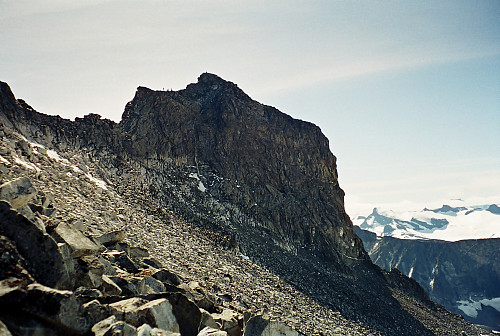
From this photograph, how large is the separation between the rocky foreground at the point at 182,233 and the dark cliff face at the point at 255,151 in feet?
1.15

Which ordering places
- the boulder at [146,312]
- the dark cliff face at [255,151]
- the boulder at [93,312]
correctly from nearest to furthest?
the boulder at [93,312] < the boulder at [146,312] < the dark cliff face at [255,151]

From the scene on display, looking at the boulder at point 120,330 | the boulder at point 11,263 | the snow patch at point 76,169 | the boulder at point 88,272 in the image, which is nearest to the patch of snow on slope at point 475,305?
the snow patch at point 76,169

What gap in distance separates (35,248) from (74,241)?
3006mm

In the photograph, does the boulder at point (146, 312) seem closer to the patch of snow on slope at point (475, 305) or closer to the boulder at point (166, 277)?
the boulder at point (166, 277)

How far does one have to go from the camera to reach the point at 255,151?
3007 inches

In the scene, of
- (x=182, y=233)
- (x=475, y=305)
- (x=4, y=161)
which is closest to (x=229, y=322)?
(x=4, y=161)

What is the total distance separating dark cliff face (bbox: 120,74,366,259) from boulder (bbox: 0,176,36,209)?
4475 cm

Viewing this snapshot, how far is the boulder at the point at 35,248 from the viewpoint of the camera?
334 inches

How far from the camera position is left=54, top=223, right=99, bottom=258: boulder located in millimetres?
11242

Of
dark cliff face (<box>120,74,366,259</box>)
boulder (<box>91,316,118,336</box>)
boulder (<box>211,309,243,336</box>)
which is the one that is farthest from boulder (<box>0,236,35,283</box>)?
dark cliff face (<box>120,74,366,259</box>)

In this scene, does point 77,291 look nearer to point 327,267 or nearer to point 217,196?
point 217,196

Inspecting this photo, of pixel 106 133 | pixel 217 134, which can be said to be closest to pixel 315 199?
pixel 217 134

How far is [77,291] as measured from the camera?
9195 millimetres

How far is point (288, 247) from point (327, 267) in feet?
30.5
